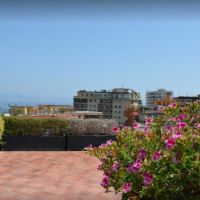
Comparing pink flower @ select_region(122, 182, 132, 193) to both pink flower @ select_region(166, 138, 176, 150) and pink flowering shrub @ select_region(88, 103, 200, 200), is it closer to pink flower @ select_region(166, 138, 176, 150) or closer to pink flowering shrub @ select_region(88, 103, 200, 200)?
pink flowering shrub @ select_region(88, 103, 200, 200)

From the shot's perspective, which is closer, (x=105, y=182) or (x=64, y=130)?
(x=105, y=182)

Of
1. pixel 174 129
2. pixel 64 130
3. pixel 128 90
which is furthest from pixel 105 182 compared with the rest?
pixel 128 90

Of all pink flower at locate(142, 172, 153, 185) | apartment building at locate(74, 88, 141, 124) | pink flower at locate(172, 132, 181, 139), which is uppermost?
apartment building at locate(74, 88, 141, 124)

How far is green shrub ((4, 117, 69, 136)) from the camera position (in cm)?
1316

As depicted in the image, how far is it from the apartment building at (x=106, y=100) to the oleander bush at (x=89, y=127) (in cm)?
12410

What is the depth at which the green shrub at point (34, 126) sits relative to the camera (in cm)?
1316

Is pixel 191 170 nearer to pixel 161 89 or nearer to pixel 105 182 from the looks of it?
pixel 105 182

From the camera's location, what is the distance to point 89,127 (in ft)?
44.2

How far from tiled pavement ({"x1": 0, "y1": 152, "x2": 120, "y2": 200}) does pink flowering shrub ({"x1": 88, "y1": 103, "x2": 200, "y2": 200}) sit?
2.30 metres

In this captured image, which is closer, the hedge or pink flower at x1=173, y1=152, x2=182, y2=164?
pink flower at x1=173, y1=152, x2=182, y2=164

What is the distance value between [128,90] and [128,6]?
135766mm

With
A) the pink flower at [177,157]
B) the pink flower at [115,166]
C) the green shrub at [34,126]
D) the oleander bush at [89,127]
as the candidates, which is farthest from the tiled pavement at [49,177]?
the pink flower at [177,157]

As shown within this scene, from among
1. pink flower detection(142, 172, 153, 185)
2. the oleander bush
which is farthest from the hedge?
pink flower detection(142, 172, 153, 185)

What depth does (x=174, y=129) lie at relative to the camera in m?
4.28
